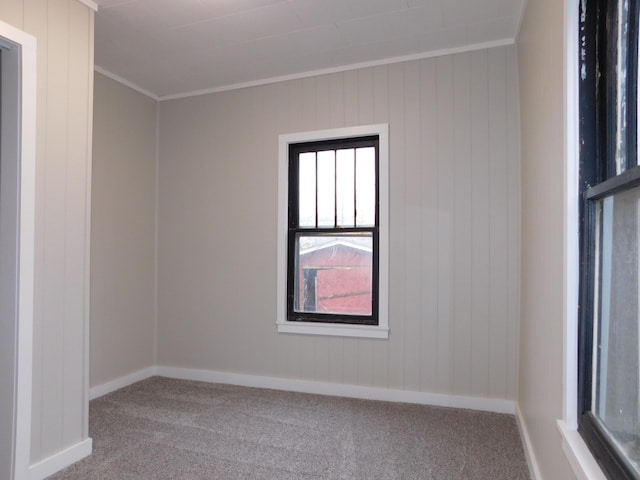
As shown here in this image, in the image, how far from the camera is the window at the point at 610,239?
1083 millimetres

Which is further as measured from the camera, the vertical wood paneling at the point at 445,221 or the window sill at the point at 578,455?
the vertical wood paneling at the point at 445,221

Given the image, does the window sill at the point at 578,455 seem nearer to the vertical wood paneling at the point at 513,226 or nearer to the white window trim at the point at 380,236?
the vertical wood paneling at the point at 513,226

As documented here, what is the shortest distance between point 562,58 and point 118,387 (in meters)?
3.75

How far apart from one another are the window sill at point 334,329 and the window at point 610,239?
2.00 metres

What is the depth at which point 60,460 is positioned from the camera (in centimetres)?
229

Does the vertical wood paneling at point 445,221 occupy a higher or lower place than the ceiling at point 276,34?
lower

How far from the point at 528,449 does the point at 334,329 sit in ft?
5.15

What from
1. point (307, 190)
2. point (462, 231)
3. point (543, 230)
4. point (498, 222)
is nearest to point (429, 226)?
point (462, 231)

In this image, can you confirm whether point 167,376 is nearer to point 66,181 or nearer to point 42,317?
point 42,317

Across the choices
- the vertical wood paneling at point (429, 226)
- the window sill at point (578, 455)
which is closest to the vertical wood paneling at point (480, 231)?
the vertical wood paneling at point (429, 226)

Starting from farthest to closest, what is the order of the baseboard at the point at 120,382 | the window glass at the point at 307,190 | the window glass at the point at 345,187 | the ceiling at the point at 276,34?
the window glass at the point at 307,190
the window glass at the point at 345,187
the baseboard at the point at 120,382
the ceiling at the point at 276,34

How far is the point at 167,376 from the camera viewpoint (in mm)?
4000

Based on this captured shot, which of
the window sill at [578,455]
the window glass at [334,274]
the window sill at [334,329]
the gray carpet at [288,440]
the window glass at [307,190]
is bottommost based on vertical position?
the gray carpet at [288,440]

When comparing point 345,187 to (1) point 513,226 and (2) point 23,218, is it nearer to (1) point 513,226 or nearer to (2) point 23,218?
(1) point 513,226
